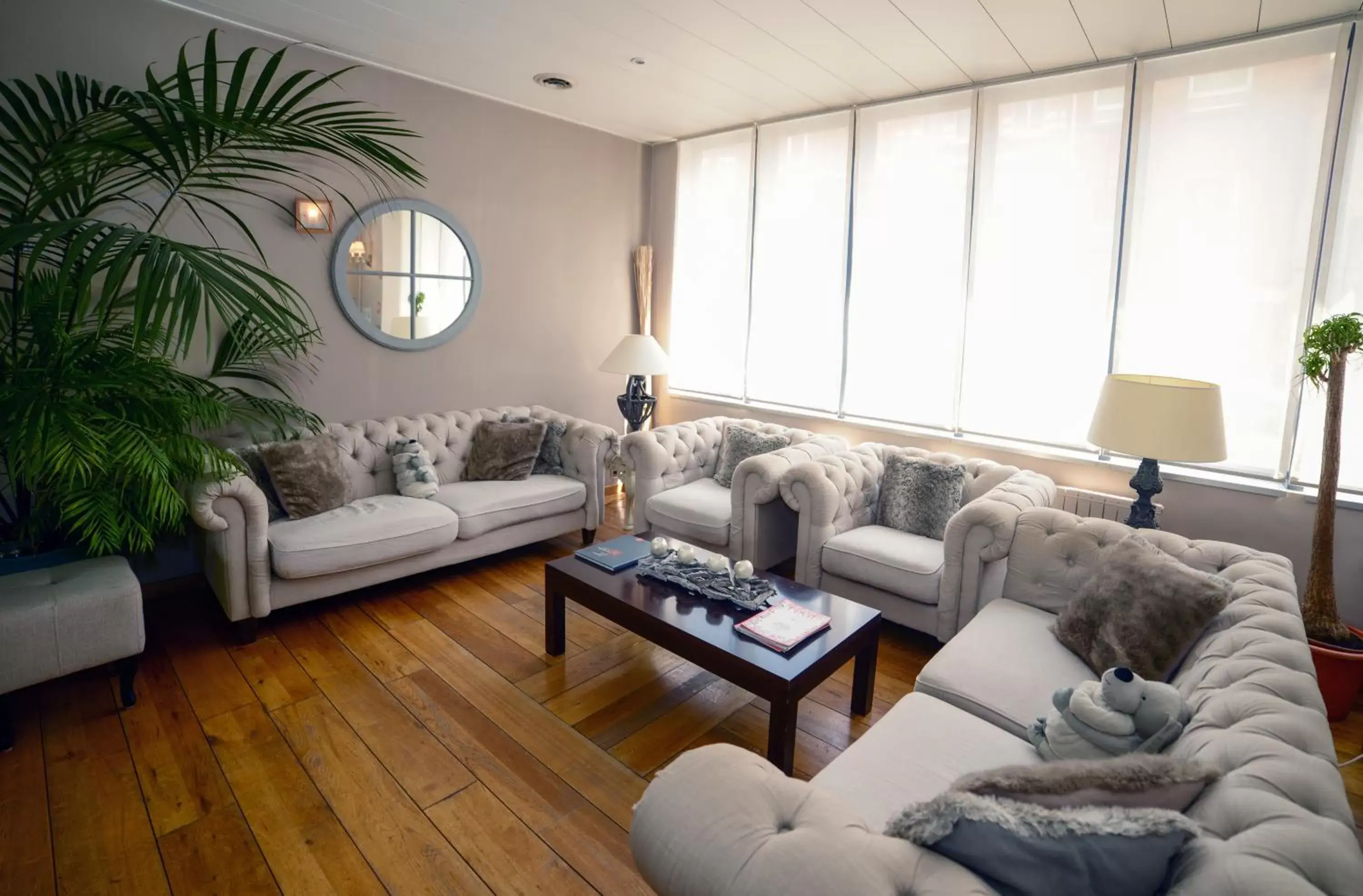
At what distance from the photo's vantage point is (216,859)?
74.5 inches

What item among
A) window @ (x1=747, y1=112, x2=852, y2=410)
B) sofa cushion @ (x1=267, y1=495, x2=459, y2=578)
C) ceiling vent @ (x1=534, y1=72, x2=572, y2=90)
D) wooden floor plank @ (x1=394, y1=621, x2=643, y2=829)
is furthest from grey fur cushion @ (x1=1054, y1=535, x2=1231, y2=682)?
ceiling vent @ (x1=534, y1=72, x2=572, y2=90)

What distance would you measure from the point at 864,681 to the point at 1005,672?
0.61 meters

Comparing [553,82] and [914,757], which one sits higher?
[553,82]

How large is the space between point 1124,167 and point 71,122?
451 cm

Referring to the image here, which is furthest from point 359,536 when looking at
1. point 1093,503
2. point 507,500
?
point 1093,503

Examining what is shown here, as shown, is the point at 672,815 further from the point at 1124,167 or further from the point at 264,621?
the point at 1124,167

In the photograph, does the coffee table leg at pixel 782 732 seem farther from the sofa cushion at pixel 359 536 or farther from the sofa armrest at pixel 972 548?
the sofa cushion at pixel 359 536

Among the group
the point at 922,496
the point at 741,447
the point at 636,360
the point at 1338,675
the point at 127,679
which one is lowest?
the point at 127,679

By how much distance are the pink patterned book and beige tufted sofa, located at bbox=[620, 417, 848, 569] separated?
39.7 inches

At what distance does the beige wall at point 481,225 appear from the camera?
303cm

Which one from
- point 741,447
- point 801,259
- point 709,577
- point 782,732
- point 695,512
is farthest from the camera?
point 801,259

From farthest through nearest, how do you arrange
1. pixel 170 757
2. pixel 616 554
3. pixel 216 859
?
pixel 616 554 < pixel 170 757 < pixel 216 859

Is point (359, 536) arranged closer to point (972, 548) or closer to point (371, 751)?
point (371, 751)

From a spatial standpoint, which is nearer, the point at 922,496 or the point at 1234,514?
the point at 1234,514
